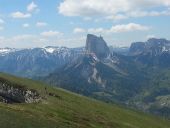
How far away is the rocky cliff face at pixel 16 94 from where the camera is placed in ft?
541

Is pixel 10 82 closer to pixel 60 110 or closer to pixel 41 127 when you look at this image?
pixel 60 110

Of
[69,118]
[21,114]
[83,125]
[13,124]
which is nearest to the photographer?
[13,124]

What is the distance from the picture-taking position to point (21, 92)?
174 meters

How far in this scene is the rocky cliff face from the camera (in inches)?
6491

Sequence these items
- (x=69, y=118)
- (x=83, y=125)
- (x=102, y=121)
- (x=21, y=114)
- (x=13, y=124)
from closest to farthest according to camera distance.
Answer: (x=13, y=124) < (x=21, y=114) < (x=83, y=125) < (x=69, y=118) < (x=102, y=121)

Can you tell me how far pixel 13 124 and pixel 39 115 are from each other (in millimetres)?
28946

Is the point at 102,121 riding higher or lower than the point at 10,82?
lower

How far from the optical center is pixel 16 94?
169375mm

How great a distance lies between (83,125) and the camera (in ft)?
416

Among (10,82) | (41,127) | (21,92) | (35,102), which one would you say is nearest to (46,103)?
(35,102)

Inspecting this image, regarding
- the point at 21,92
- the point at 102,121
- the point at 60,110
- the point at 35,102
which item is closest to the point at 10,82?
the point at 21,92

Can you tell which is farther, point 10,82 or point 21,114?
point 10,82

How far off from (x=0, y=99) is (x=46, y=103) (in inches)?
758

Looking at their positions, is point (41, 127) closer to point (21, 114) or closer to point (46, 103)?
point (21, 114)
